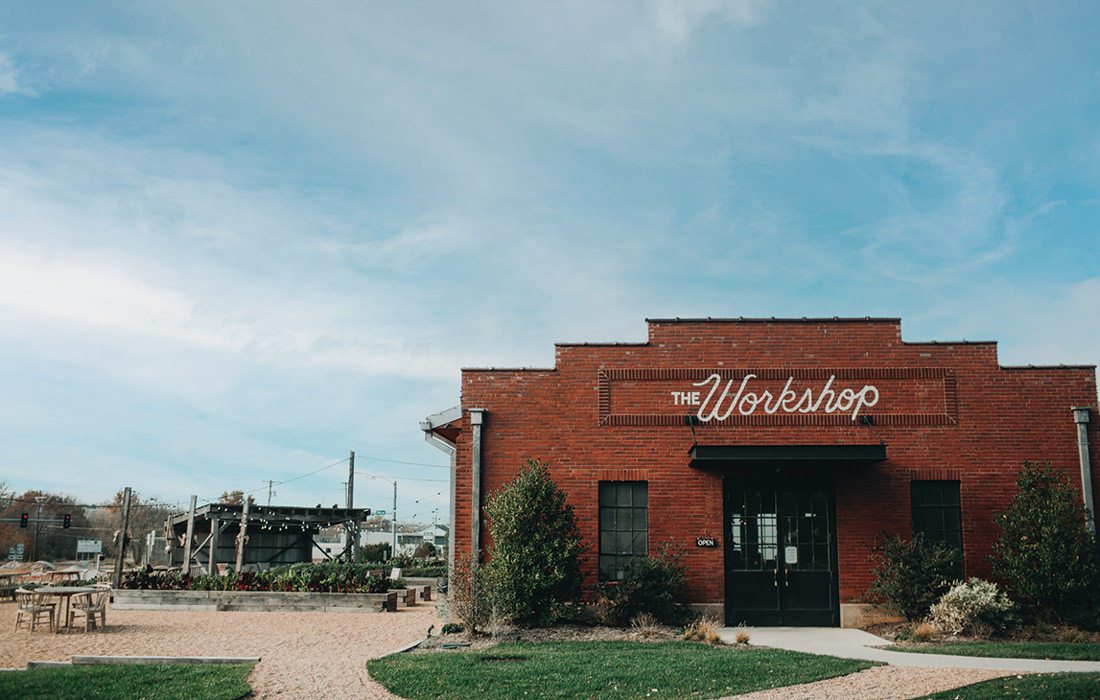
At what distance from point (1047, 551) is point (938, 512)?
201 cm

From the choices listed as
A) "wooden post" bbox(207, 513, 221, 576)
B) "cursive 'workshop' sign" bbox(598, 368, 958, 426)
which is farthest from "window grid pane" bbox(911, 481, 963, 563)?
"wooden post" bbox(207, 513, 221, 576)

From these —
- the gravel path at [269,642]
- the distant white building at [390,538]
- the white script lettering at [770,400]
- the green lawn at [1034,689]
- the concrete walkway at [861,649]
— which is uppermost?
the white script lettering at [770,400]

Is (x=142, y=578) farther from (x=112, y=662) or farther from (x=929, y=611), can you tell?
(x=929, y=611)

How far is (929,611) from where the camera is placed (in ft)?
53.3

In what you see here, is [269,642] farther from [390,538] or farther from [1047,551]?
[390,538]

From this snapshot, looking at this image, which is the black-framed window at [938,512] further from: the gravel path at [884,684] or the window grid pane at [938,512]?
the gravel path at [884,684]

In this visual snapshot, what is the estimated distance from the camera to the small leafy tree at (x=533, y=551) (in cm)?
1619

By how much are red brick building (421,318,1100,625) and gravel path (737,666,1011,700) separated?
5665 millimetres

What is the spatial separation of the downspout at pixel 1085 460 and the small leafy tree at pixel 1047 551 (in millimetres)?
430

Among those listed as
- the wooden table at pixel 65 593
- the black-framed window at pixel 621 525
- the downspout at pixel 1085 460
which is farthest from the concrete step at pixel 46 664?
the downspout at pixel 1085 460

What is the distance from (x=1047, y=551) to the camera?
1625 centimetres

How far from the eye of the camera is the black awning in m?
16.5

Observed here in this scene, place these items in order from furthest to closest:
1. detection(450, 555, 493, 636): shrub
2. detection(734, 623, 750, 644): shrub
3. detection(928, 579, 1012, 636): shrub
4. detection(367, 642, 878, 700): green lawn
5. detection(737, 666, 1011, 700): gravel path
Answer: detection(450, 555, 493, 636): shrub, detection(928, 579, 1012, 636): shrub, detection(734, 623, 750, 644): shrub, detection(367, 642, 878, 700): green lawn, detection(737, 666, 1011, 700): gravel path

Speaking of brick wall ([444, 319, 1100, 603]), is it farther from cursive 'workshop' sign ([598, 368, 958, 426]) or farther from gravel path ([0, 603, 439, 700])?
gravel path ([0, 603, 439, 700])
